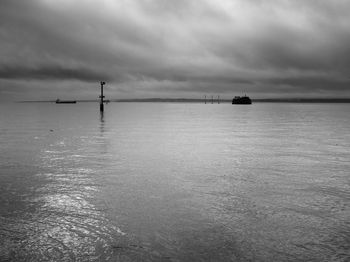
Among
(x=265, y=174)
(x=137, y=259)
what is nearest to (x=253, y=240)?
(x=137, y=259)

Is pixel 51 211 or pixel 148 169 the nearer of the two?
pixel 51 211

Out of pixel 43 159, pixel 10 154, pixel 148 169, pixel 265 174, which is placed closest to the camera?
pixel 265 174

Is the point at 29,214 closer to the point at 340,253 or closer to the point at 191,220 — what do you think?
the point at 191,220

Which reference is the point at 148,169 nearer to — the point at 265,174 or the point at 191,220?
the point at 265,174

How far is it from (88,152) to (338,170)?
39.0 ft

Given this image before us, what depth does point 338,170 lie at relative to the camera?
1294 centimetres

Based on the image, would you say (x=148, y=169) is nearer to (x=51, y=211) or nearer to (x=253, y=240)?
(x=51, y=211)

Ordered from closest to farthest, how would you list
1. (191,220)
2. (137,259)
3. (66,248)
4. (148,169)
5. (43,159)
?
(137,259) < (66,248) < (191,220) < (148,169) < (43,159)

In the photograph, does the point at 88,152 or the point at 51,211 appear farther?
the point at 88,152

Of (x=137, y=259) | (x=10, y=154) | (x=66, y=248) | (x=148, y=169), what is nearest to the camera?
(x=137, y=259)

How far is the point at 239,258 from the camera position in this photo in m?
5.63

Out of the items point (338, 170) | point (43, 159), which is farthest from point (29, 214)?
point (338, 170)

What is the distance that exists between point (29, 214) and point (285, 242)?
18.7 feet

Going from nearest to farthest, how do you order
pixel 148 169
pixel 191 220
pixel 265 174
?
pixel 191 220, pixel 265 174, pixel 148 169
